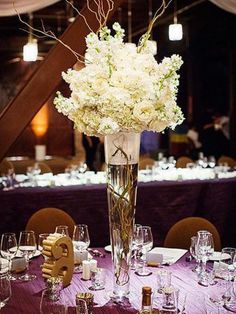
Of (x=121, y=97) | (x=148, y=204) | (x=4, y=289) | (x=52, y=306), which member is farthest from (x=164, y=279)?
(x=148, y=204)

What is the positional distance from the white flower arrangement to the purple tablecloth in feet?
8.83

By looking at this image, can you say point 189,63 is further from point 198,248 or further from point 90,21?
Result: point 198,248

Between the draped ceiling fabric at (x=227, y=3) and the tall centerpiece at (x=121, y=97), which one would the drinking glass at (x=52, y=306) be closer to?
the tall centerpiece at (x=121, y=97)

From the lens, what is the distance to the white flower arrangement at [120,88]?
7.39 ft

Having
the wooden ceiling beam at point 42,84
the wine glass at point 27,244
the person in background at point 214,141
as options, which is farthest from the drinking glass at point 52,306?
the person in background at point 214,141

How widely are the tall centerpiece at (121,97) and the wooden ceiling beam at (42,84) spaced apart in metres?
2.02

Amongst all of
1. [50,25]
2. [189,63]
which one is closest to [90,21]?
[50,25]

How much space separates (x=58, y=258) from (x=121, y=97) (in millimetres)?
827

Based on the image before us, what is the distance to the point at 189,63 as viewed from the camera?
1241 cm

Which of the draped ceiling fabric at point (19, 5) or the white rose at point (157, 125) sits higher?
the draped ceiling fabric at point (19, 5)

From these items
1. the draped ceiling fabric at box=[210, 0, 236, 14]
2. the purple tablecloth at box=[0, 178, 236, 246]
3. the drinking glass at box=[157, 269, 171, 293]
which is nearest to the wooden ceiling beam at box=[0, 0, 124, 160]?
the purple tablecloth at box=[0, 178, 236, 246]

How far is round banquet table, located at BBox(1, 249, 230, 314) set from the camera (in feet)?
7.64

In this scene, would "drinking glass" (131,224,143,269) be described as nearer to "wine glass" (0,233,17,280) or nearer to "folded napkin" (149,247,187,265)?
"folded napkin" (149,247,187,265)

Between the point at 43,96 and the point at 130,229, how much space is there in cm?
221
